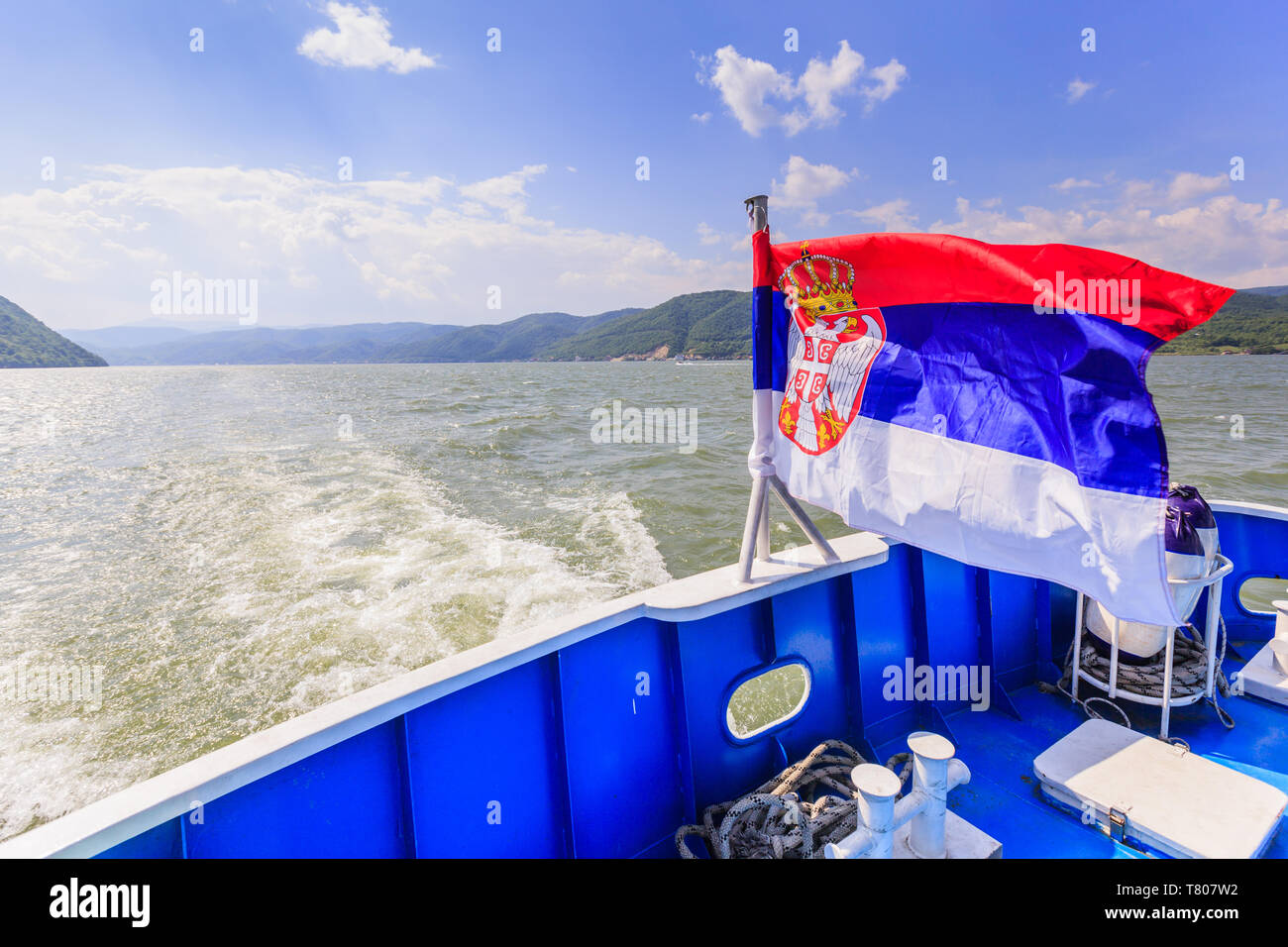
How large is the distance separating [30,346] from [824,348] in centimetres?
17716

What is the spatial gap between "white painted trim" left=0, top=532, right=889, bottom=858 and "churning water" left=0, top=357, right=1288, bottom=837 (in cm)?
449

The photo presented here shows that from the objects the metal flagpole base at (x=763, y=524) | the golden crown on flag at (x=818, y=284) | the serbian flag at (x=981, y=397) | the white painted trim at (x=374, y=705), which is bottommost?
the white painted trim at (x=374, y=705)

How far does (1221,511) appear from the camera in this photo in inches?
164

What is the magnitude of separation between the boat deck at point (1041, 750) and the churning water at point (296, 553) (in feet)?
16.2

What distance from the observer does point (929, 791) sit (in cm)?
220

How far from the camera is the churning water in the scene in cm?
568

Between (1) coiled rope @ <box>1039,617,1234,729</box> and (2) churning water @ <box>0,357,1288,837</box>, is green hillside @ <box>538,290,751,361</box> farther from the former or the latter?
(1) coiled rope @ <box>1039,617,1234,729</box>

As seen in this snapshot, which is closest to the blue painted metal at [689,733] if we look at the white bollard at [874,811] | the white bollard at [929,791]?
the white bollard at [929,791]

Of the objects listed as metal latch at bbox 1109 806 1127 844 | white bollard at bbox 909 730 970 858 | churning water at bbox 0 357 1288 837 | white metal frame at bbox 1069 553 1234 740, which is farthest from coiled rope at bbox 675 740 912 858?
churning water at bbox 0 357 1288 837

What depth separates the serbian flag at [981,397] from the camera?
1.94m

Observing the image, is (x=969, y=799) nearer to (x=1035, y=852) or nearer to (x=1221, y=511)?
(x=1035, y=852)

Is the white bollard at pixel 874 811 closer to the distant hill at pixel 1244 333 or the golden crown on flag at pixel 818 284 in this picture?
the golden crown on flag at pixel 818 284
